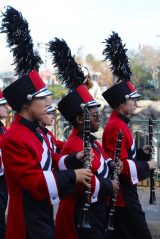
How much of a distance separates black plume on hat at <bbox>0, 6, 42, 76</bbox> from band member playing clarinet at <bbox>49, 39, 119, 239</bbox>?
0.47 metres

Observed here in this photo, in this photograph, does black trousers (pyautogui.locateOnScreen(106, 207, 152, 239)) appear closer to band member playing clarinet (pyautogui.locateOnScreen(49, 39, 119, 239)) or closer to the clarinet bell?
band member playing clarinet (pyautogui.locateOnScreen(49, 39, 119, 239))

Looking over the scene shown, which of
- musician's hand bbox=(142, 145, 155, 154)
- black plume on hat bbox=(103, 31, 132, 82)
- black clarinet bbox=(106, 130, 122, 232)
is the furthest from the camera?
black plume on hat bbox=(103, 31, 132, 82)

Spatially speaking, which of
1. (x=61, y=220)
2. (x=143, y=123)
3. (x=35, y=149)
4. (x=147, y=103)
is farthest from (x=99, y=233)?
(x=147, y=103)

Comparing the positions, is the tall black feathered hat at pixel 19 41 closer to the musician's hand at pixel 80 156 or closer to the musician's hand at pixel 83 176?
the musician's hand at pixel 80 156

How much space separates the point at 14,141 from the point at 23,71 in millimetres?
1172

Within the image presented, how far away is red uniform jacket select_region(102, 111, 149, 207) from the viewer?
15.9 feet

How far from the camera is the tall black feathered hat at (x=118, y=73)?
17.7 feet

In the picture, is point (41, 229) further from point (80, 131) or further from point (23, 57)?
point (23, 57)

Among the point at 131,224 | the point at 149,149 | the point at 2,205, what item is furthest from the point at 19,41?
the point at 131,224

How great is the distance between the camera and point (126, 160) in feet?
16.0

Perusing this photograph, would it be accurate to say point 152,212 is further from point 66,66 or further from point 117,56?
point 66,66

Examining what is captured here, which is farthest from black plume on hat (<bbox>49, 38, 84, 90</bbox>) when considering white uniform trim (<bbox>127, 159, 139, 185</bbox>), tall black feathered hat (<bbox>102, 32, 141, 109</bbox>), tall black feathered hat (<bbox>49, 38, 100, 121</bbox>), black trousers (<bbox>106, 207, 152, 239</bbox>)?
black trousers (<bbox>106, 207, 152, 239</bbox>)

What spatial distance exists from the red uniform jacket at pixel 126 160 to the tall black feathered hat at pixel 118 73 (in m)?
0.22

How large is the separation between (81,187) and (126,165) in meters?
0.75
